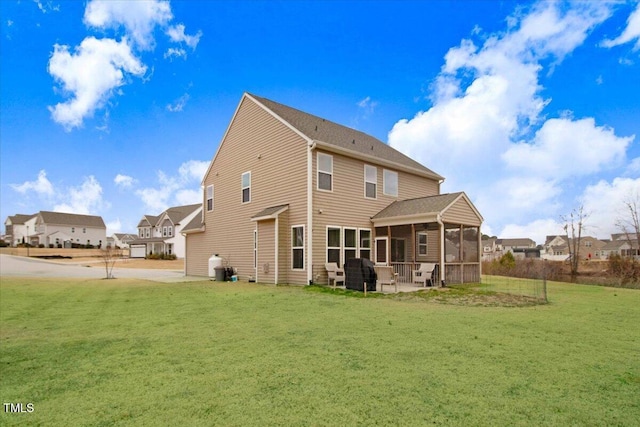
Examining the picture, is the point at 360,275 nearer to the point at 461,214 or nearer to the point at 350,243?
the point at 350,243

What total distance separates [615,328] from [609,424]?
4.94 m

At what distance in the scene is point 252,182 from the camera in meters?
18.0

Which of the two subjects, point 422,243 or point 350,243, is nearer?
point 350,243

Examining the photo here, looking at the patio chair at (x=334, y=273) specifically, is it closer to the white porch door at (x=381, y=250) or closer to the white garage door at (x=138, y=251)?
the white porch door at (x=381, y=250)

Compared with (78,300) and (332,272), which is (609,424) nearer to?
(332,272)

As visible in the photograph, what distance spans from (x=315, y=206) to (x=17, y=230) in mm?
82325

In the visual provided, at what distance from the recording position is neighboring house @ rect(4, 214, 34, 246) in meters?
69.8

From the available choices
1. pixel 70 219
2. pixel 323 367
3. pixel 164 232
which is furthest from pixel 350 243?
pixel 70 219

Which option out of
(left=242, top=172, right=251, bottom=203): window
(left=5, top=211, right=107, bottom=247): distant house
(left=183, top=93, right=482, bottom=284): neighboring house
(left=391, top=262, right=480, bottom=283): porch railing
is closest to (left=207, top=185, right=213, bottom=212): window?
(left=183, top=93, right=482, bottom=284): neighboring house

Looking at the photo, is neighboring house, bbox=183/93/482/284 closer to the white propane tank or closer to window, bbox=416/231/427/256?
window, bbox=416/231/427/256

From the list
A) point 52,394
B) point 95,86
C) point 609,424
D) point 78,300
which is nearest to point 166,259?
point 95,86

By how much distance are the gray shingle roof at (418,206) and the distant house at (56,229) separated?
223ft

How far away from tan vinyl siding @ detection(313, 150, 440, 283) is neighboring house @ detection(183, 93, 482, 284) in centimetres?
5

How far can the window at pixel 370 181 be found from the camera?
17156 millimetres
